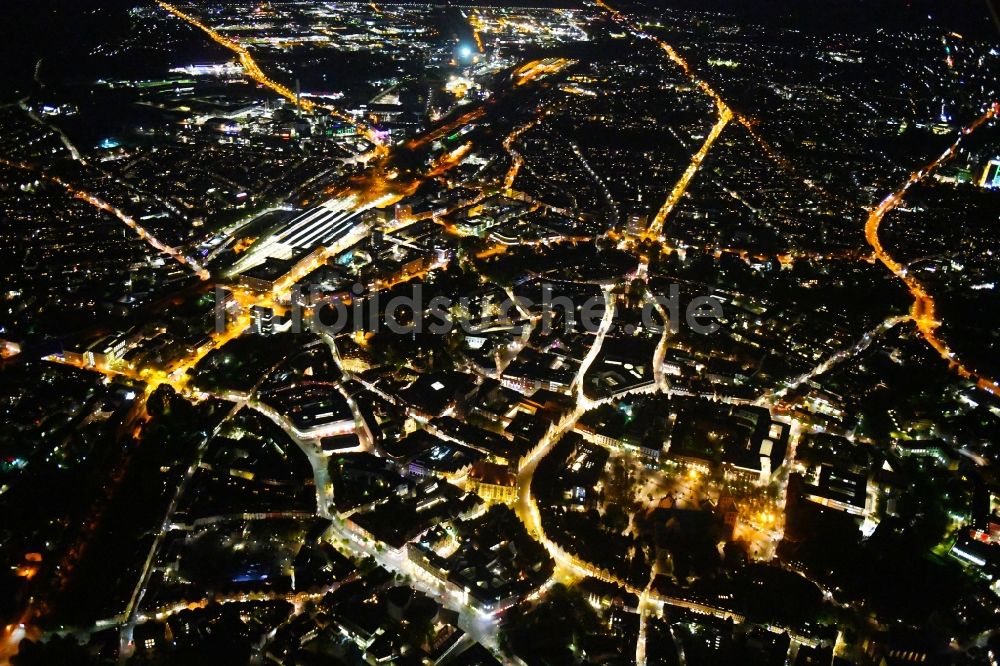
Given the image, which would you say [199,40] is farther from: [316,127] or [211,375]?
[211,375]

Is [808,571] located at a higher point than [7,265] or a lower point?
higher

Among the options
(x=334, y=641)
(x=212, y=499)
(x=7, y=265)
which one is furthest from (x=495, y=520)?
(x=7, y=265)

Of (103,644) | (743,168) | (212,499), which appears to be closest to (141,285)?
(212,499)

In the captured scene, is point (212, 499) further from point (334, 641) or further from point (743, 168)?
point (743, 168)

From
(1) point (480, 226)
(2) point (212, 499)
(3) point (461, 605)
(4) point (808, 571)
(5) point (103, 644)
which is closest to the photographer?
(5) point (103, 644)

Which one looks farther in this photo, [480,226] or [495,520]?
[480,226]

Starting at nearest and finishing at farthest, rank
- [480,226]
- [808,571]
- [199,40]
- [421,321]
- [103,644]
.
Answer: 1. [103,644]
2. [808,571]
3. [421,321]
4. [480,226]
5. [199,40]
